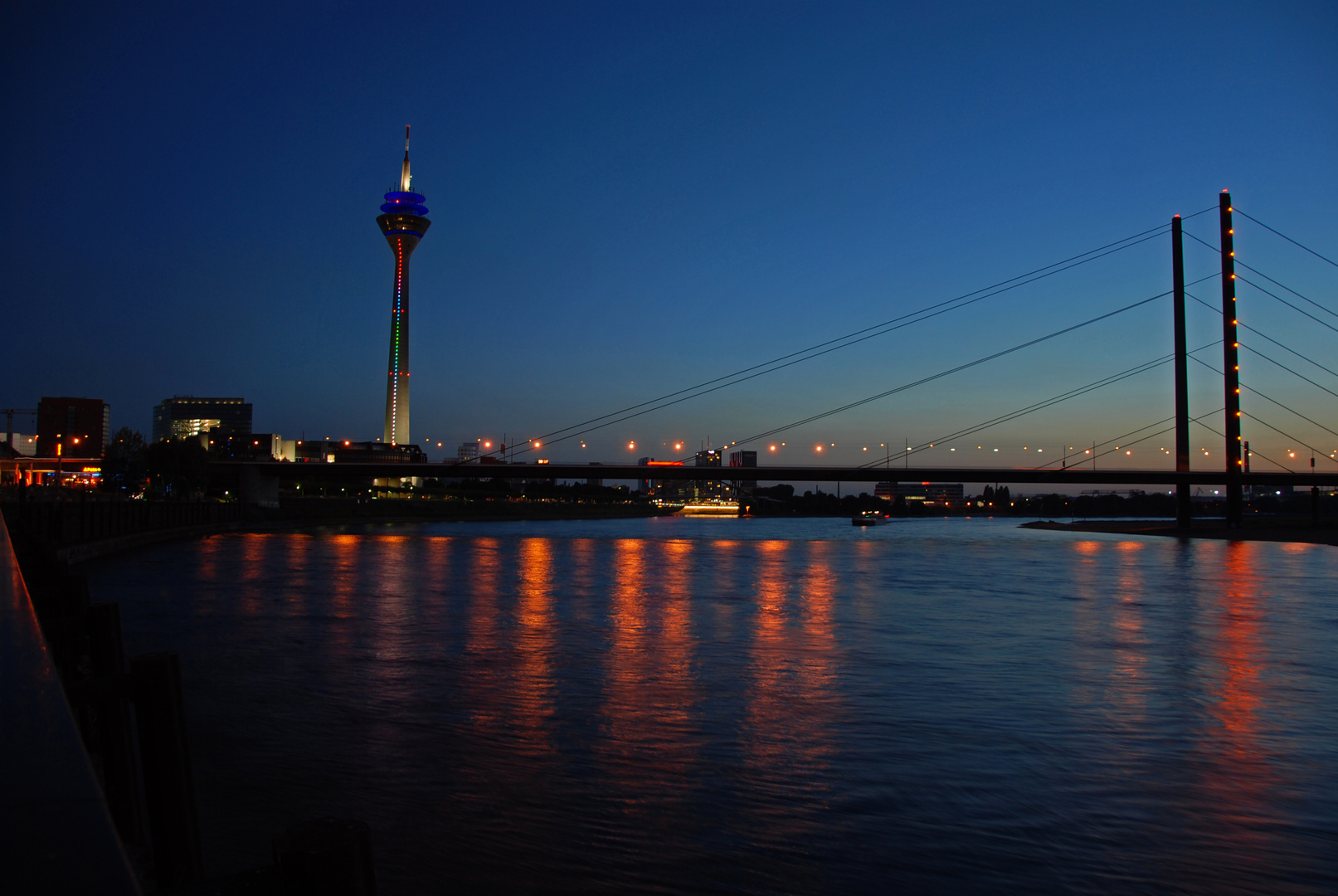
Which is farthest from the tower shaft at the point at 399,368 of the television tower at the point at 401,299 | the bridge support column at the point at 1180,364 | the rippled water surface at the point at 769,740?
the rippled water surface at the point at 769,740

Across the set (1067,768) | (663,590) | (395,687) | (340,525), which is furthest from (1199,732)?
(340,525)

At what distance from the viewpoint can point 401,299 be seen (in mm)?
164875

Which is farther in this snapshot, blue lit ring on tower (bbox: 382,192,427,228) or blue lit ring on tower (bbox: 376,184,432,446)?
blue lit ring on tower (bbox: 382,192,427,228)

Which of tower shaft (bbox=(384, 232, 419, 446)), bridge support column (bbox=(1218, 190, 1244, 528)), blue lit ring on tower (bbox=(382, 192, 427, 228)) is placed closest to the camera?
bridge support column (bbox=(1218, 190, 1244, 528))

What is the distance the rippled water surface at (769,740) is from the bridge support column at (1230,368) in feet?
135

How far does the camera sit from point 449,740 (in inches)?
333

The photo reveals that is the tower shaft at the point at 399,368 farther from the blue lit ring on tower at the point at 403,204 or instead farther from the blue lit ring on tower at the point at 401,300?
the blue lit ring on tower at the point at 403,204

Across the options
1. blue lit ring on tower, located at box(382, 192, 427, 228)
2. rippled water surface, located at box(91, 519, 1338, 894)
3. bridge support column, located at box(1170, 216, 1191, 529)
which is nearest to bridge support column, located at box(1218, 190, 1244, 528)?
bridge support column, located at box(1170, 216, 1191, 529)

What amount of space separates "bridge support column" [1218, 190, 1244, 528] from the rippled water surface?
41233 millimetres

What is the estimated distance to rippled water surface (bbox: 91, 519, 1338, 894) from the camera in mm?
5711

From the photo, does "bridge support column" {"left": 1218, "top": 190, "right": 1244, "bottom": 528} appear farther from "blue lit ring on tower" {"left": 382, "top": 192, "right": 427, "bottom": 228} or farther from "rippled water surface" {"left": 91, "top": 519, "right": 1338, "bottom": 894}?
"blue lit ring on tower" {"left": 382, "top": 192, "right": 427, "bottom": 228}

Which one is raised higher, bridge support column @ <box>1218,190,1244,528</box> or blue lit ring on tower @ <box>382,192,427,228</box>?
blue lit ring on tower @ <box>382,192,427,228</box>

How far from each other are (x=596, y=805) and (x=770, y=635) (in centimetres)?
962

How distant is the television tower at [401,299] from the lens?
16175 cm
